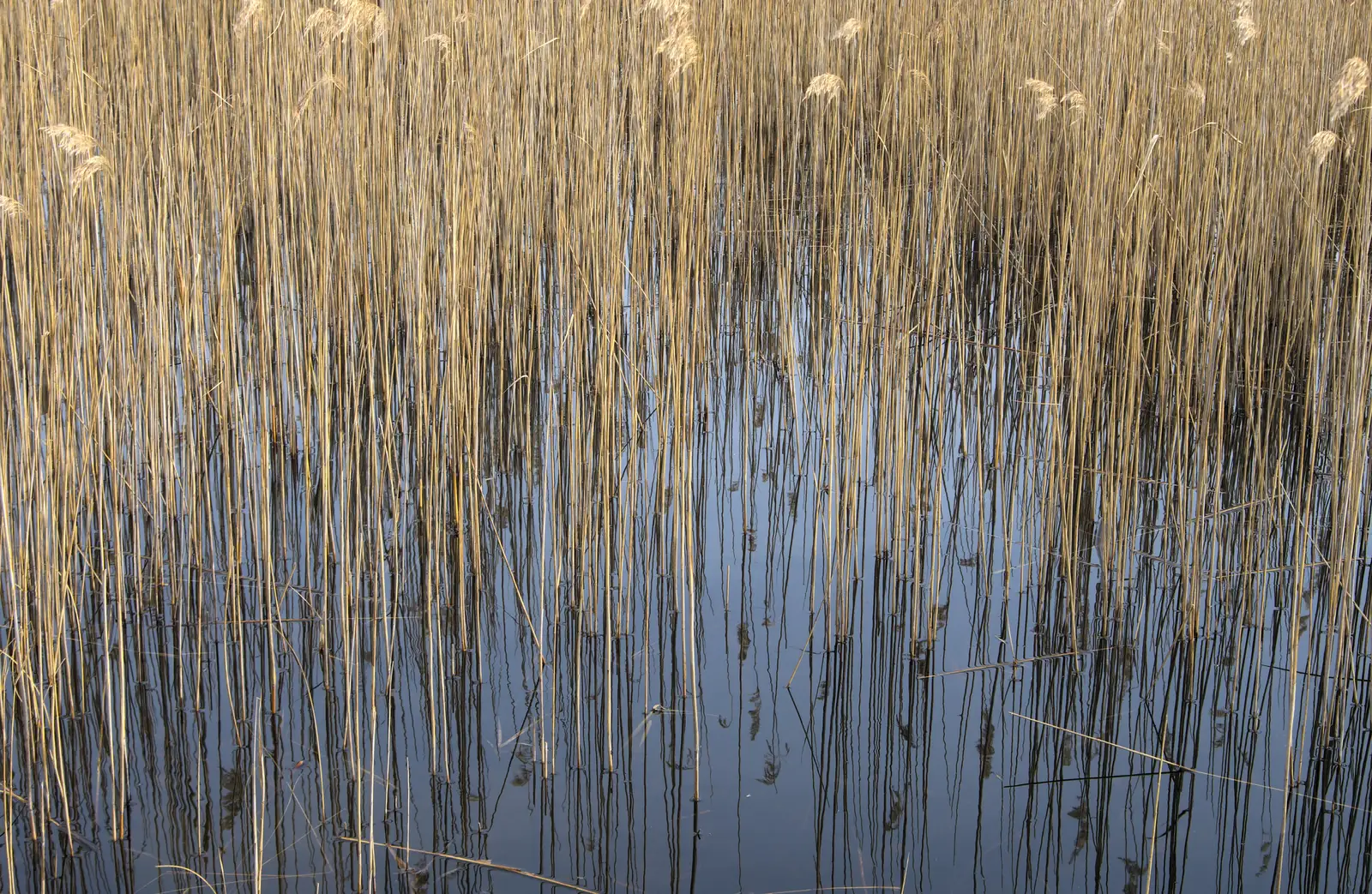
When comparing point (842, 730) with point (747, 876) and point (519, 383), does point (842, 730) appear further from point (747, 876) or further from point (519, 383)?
point (519, 383)

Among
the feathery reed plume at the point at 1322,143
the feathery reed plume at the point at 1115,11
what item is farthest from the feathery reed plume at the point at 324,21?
the feathery reed plume at the point at 1322,143

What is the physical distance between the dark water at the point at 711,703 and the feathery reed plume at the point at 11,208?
51cm

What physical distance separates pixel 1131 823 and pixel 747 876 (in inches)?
21.0

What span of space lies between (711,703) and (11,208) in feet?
3.86

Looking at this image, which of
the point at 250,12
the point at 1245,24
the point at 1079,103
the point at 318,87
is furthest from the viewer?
the point at 1245,24

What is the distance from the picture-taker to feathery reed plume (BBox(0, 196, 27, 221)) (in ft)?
4.86

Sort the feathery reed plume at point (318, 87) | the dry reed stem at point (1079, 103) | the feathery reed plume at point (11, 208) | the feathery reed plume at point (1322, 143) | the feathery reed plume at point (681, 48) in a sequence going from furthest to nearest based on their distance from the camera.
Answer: the dry reed stem at point (1079, 103) → the feathery reed plume at point (1322, 143) → the feathery reed plume at point (318, 87) → the feathery reed plume at point (681, 48) → the feathery reed plume at point (11, 208)

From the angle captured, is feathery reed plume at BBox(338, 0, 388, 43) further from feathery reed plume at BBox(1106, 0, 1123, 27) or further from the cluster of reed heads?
feathery reed plume at BBox(1106, 0, 1123, 27)

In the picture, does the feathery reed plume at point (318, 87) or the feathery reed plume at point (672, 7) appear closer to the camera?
the feathery reed plume at point (672, 7)

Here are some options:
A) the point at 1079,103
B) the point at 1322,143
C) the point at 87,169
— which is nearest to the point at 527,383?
the point at 87,169

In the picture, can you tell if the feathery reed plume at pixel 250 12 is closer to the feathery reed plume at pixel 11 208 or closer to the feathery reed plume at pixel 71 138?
the feathery reed plume at pixel 71 138

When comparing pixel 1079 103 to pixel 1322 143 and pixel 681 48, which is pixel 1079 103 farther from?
pixel 681 48

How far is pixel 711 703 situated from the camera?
1.91m

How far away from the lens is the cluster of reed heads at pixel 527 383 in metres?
1.80
